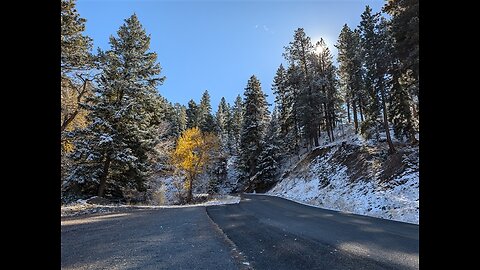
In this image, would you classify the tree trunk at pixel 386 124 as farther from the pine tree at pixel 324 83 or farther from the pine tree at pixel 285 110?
the pine tree at pixel 285 110

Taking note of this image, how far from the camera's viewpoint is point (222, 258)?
623 centimetres

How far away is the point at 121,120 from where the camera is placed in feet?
68.7

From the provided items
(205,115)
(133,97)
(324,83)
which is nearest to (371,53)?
(324,83)

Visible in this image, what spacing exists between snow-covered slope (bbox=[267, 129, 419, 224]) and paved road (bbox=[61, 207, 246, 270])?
8.98m

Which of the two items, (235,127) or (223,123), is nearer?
(235,127)

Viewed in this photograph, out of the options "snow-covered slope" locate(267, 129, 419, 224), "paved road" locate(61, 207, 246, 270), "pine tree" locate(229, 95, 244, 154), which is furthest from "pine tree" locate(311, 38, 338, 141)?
"pine tree" locate(229, 95, 244, 154)

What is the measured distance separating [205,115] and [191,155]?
34.7 metres

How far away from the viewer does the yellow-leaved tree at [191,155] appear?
34.3m

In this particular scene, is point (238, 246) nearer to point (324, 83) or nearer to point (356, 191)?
point (356, 191)

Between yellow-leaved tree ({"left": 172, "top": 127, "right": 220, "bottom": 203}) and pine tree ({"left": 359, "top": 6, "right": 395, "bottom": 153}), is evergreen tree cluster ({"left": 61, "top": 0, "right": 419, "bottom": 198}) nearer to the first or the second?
pine tree ({"left": 359, "top": 6, "right": 395, "bottom": 153})
